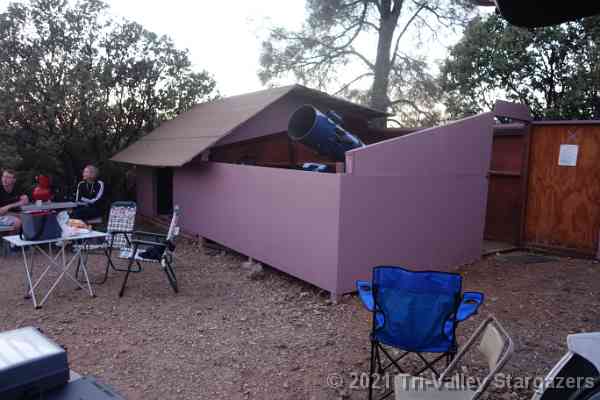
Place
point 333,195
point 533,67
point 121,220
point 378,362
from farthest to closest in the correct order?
point 533,67, point 121,220, point 333,195, point 378,362

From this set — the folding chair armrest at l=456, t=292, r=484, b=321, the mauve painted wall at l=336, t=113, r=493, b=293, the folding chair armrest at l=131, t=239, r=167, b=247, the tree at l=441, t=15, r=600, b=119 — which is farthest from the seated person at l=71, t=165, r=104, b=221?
the tree at l=441, t=15, r=600, b=119

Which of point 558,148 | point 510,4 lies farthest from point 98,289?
point 558,148

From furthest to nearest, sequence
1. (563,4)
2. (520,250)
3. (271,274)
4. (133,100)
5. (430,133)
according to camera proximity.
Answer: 1. (133,100)
2. (520,250)
3. (271,274)
4. (430,133)
5. (563,4)

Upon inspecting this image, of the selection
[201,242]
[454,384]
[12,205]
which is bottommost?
[201,242]

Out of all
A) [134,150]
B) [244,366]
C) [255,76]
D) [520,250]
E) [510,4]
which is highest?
[255,76]

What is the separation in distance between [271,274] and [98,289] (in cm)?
225

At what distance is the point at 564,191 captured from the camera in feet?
22.3

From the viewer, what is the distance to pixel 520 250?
729cm

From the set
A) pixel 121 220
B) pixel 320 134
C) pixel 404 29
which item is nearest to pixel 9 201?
pixel 121 220

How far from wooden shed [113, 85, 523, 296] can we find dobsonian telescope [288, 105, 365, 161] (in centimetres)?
25

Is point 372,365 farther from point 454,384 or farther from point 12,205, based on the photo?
point 12,205

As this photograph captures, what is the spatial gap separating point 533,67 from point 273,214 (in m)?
7.44

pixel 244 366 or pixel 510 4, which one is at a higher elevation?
pixel 510 4

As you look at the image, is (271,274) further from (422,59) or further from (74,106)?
(422,59)
